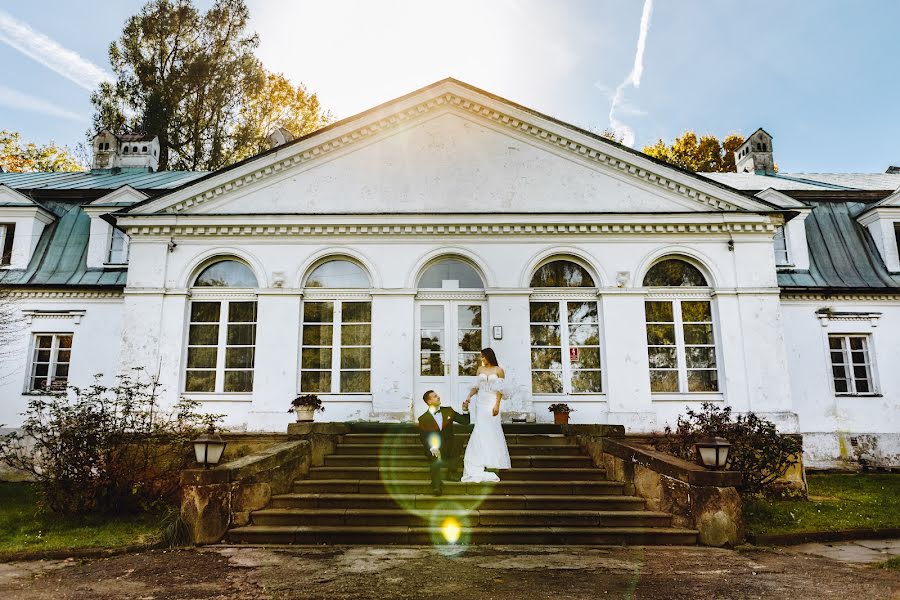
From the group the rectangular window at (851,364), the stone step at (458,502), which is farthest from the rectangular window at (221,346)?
the rectangular window at (851,364)

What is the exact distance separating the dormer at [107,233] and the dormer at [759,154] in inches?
759

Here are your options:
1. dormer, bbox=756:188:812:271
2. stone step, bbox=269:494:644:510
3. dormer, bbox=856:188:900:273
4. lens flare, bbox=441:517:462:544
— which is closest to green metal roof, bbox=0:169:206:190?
stone step, bbox=269:494:644:510

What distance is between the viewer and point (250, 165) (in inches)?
534

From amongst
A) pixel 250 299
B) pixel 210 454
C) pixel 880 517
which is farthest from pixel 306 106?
pixel 880 517

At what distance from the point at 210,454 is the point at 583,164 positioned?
33.8 feet

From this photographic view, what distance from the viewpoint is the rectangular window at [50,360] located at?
14.3 m

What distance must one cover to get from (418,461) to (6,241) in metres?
13.1

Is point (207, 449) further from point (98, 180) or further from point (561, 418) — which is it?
point (98, 180)

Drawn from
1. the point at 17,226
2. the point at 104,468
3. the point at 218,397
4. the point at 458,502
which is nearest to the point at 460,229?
the point at 218,397

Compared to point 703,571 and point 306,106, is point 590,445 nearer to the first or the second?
point 703,571

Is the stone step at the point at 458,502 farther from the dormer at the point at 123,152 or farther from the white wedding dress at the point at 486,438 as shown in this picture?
the dormer at the point at 123,152

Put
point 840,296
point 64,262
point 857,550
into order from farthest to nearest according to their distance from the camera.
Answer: point 64,262 → point 840,296 → point 857,550

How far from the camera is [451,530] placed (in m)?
7.84

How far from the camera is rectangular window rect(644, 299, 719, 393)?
13016 millimetres
